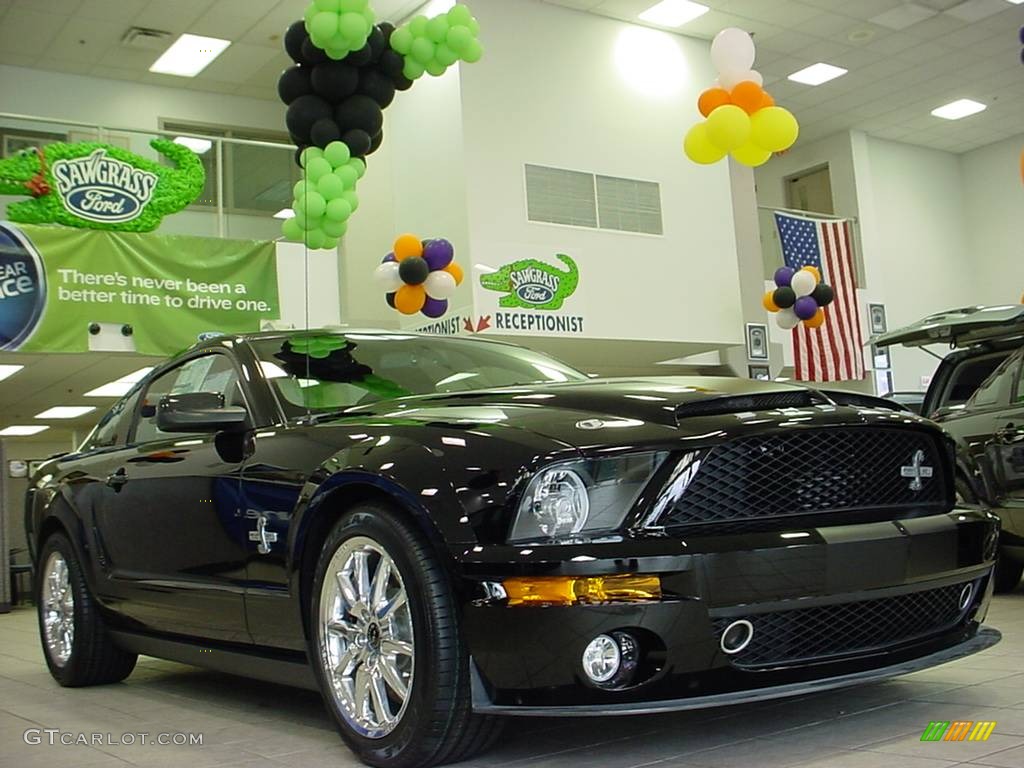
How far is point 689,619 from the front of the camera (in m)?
2.49

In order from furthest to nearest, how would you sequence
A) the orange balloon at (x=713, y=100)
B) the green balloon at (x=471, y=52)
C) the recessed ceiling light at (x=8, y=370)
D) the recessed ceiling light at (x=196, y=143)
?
the recessed ceiling light at (x=8, y=370)
the recessed ceiling light at (x=196, y=143)
the orange balloon at (x=713, y=100)
the green balloon at (x=471, y=52)

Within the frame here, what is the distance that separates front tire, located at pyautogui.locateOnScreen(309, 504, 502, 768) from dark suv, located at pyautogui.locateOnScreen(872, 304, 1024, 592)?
3502 millimetres

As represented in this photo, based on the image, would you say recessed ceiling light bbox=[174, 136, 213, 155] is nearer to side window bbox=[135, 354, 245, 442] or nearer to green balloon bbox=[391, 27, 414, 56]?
green balloon bbox=[391, 27, 414, 56]

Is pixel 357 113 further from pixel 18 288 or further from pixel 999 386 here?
pixel 999 386

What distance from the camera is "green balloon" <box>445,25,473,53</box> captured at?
9086mm

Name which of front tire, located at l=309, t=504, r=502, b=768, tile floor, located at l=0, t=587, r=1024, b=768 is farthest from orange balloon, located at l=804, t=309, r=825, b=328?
front tire, located at l=309, t=504, r=502, b=768

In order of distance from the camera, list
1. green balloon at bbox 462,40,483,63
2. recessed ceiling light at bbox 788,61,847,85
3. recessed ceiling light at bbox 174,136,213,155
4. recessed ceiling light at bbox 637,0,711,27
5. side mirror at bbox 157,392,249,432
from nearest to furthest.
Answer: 1. side mirror at bbox 157,392,249,432
2. green balloon at bbox 462,40,483,63
3. recessed ceiling light at bbox 174,136,213,155
4. recessed ceiling light at bbox 637,0,711,27
5. recessed ceiling light at bbox 788,61,847,85

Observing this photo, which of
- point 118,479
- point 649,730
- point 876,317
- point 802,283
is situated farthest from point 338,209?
point 876,317

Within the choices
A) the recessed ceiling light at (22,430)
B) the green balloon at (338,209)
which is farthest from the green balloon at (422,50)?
the recessed ceiling light at (22,430)

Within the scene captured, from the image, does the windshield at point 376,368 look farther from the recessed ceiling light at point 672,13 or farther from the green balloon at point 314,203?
the recessed ceiling light at point 672,13

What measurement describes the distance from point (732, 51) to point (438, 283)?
Answer: 3.40 metres

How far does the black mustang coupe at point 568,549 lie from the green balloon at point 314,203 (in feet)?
18.4

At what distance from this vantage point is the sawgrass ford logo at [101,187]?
11.0 meters

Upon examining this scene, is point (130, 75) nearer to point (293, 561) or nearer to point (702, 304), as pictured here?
point (702, 304)
